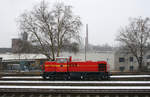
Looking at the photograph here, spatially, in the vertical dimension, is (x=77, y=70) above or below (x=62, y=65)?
below

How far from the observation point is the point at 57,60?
2052 cm

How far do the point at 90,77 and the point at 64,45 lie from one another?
40.3ft

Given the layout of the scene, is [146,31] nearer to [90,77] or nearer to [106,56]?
[106,56]

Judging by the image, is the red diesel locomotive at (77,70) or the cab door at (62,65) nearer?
the red diesel locomotive at (77,70)

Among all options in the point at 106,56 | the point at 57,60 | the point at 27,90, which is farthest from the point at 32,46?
the point at 106,56

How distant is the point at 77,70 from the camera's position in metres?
20.1

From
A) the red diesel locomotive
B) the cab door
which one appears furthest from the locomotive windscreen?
the cab door

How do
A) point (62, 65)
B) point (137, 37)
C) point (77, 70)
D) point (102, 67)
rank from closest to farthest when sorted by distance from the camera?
point (102, 67) → point (77, 70) → point (62, 65) → point (137, 37)

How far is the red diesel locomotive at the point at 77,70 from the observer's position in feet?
65.0

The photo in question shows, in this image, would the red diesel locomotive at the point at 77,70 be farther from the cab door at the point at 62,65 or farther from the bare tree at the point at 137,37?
the bare tree at the point at 137,37

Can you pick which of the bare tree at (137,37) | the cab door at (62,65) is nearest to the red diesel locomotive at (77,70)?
the cab door at (62,65)

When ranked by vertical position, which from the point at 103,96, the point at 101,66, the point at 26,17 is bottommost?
the point at 103,96

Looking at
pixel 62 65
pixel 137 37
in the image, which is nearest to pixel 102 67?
pixel 62 65

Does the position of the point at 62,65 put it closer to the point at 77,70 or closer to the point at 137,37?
the point at 77,70
